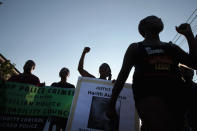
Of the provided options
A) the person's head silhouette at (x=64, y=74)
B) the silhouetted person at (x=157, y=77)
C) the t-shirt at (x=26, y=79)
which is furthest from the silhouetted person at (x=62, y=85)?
the silhouetted person at (x=157, y=77)

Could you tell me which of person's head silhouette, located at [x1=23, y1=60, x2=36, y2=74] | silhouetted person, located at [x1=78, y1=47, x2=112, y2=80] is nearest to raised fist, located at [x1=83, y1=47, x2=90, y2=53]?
silhouetted person, located at [x1=78, y1=47, x2=112, y2=80]

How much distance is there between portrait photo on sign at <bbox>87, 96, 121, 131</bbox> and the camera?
8.04 ft

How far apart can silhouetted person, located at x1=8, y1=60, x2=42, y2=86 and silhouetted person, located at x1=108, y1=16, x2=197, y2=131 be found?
2574mm

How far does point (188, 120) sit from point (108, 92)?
129cm

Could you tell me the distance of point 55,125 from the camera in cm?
296

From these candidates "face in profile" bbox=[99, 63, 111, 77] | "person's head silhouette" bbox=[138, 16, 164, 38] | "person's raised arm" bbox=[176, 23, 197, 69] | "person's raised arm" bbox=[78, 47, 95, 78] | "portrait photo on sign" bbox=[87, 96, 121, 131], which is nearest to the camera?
"person's raised arm" bbox=[176, 23, 197, 69]

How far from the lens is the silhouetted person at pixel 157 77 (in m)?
1.14

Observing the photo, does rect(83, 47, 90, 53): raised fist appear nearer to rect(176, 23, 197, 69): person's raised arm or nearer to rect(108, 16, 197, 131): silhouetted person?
rect(108, 16, 197, 131): silhouetted person

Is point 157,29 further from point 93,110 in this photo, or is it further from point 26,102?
point 26,102

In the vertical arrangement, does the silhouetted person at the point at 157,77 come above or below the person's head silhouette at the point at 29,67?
below

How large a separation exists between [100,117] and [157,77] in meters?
1.51

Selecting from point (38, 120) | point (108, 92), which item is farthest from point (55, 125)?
point (108, 92)

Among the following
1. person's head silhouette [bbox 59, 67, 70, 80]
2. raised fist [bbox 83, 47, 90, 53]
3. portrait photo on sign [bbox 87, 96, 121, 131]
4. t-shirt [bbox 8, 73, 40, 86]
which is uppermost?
raised fist [bbox 83, 47, 90, 53]

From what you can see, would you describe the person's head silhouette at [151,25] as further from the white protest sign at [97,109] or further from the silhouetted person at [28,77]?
the silhouetted person at [28,77]
